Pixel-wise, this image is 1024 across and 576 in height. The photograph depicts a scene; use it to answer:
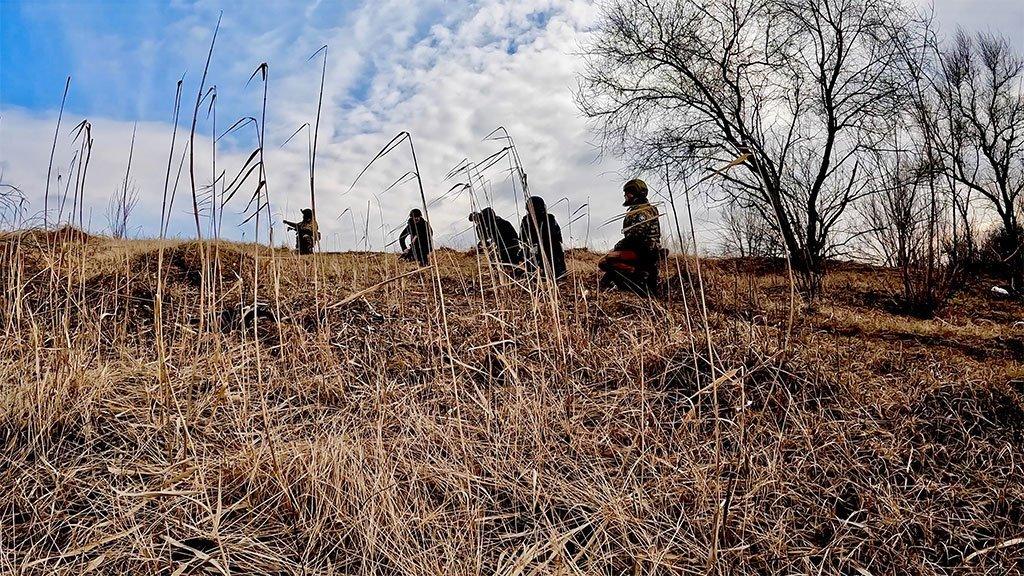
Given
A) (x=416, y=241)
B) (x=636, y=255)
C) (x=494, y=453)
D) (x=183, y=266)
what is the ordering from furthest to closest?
(x=636, y=255), (x=183, y=266), (x=416, y=241), (x=494, y=453)

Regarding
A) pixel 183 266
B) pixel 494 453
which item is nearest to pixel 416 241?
pixel 494 453

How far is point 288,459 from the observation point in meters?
2.56

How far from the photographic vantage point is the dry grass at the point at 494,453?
2.29m

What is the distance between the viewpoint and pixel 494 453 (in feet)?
9.17

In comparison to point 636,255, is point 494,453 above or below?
below

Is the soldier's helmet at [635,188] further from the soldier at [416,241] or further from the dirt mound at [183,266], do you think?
the dirt mound at [183,266]

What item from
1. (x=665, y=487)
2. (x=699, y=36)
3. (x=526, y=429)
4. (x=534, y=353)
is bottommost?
(x=665, y=487)

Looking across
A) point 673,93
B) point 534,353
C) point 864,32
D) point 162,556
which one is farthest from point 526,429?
point 864,32

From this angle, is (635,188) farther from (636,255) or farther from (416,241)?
(416,241)

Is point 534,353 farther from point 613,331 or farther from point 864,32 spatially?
point 864,32

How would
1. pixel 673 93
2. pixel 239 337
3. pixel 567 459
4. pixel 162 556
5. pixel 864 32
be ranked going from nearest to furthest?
pixel 162 556, pixel 567 459, pixel 239 337, pixel 864 32, pixel 673 93

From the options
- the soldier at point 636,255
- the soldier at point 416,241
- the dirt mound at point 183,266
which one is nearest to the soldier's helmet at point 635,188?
the soldier at point 636,255

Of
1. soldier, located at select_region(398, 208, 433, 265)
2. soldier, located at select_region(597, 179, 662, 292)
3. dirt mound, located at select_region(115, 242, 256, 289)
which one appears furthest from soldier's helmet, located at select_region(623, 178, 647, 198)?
dirt mound, located at select_region(115, 242, 256, 289)

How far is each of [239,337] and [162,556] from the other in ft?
6.58
